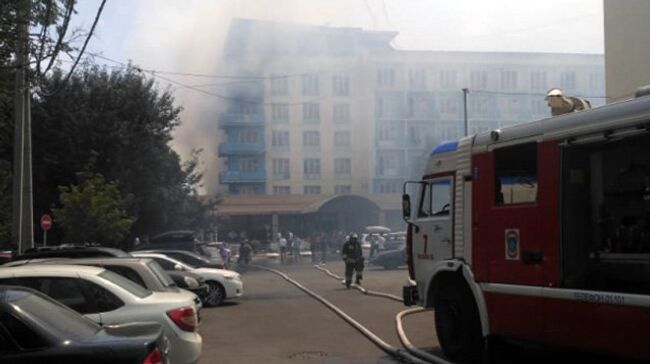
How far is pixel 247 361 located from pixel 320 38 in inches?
955

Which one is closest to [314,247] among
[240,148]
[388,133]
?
[388,133]

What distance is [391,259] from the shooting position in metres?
26.0

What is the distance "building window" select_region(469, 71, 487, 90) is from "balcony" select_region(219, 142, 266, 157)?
18879 millimetres

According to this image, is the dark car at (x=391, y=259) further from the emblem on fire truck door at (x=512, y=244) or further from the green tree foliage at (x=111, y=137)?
the emblem on fire truck door at (x=512, y=244)

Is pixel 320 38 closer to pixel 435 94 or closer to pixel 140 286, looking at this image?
pixel 435 94

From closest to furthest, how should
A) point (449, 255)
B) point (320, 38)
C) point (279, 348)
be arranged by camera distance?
1. point (449, 255)
2. point (279, 348)
3. point (320, 38)

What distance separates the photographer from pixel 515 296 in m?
6.14

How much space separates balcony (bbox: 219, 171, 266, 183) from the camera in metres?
52.3

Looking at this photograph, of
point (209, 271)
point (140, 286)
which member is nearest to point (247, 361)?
point (140, 286)

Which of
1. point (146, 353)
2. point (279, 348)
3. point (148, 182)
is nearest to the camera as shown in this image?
point (146, 353)

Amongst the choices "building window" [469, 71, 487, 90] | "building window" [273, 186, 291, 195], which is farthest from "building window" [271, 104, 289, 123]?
"building window" [469, 71, 487, 90]

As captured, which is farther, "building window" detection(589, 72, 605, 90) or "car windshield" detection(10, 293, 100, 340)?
"building window" detection(589, 72, 605, 90)

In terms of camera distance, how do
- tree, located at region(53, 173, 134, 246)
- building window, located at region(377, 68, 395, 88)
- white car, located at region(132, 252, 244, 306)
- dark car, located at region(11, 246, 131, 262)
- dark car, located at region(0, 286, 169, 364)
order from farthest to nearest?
building window, located at region(377, 68, 395, 88), tree, located at region(53, 173, 134, 246), white car, located at region(132, 252, 244, 306), dark car, located at region(11, 246, 131, 262), dark car, located at region(0, 286, 169, 364)

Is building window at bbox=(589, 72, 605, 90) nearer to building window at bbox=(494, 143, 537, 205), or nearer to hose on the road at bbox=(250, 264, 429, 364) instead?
hose on the road at bbox=(250, 264, 429, 364)
